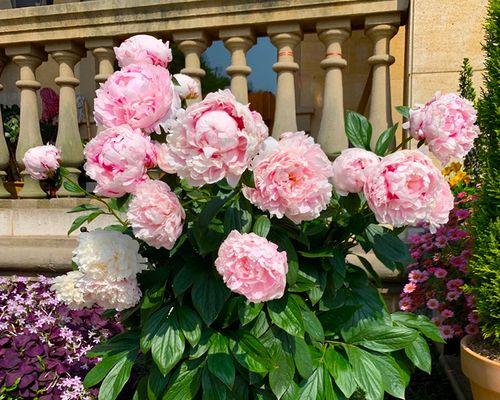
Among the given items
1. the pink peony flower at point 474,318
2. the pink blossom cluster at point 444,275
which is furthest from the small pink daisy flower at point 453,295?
the pink peony flower at point 474,318

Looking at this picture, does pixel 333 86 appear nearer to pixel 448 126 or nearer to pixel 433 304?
pixel 433 304

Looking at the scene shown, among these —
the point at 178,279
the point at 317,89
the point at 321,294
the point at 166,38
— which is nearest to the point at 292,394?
the point at 321,294

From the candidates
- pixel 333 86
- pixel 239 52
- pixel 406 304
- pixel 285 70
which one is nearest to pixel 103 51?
pixel 239 52

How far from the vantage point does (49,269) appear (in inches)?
129

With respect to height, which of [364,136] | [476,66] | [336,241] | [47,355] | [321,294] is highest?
[476,66]

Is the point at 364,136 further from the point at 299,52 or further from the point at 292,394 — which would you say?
the point at 299,52

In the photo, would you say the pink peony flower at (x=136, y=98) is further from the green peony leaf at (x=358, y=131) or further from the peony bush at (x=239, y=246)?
the green peony leaf at (x=358, y=131)

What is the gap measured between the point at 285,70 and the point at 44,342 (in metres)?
2.33

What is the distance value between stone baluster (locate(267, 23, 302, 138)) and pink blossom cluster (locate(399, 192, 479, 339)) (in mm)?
1160

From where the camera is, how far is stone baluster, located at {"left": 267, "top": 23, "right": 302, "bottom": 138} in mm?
3020

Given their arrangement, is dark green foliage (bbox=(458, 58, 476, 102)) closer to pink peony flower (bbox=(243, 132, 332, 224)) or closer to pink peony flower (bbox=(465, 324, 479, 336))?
pink peony flower (bbox=(465, 324, 479, 336))

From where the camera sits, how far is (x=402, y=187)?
1211 millimetres

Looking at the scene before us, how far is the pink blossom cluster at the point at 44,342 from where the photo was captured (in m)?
2.38

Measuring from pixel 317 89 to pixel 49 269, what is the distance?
14.2 feet
